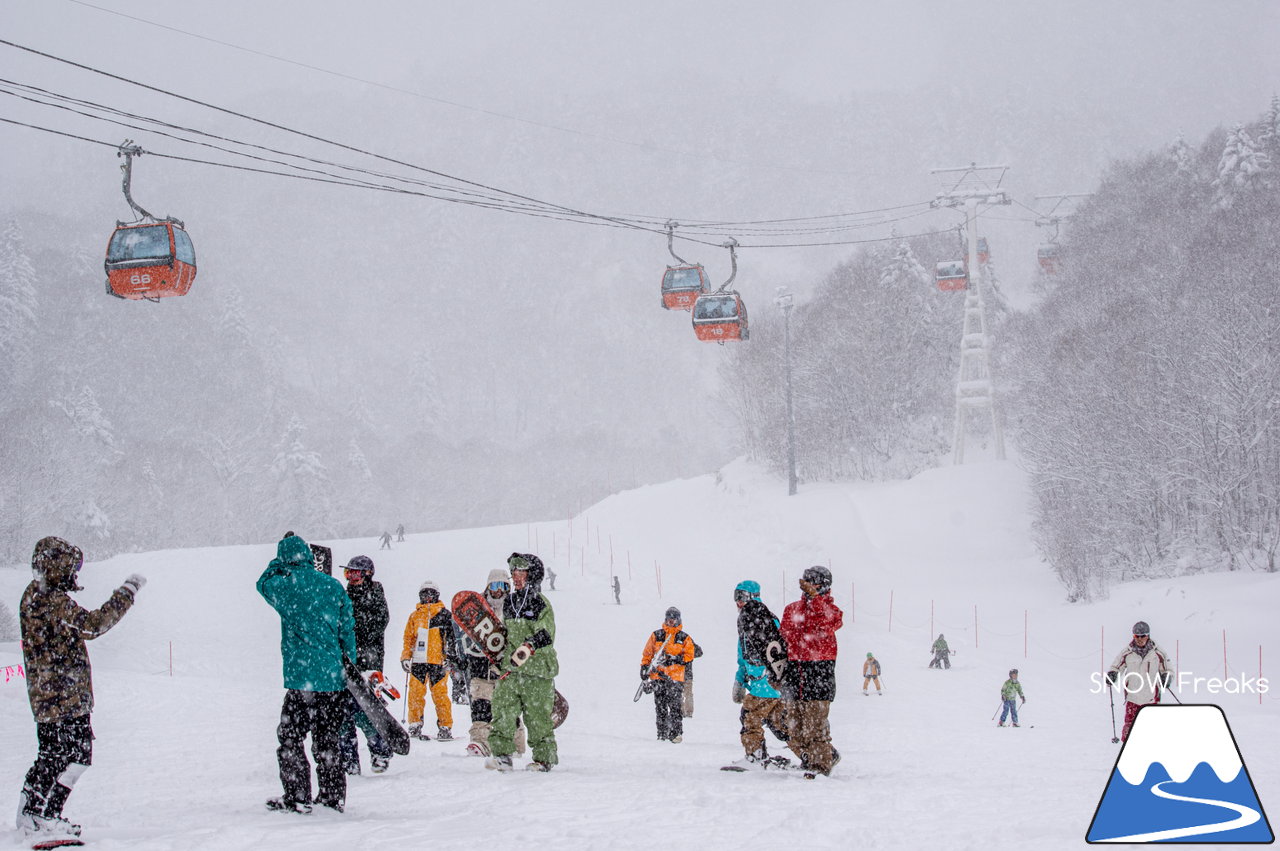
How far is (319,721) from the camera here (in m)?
6.03

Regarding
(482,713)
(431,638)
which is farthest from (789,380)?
(482,713)

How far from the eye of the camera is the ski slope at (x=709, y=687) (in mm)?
5969

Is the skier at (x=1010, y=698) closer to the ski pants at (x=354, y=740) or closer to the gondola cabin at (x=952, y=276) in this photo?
the ski pants at (x=354, y=740)

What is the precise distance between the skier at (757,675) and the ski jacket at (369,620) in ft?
9.67

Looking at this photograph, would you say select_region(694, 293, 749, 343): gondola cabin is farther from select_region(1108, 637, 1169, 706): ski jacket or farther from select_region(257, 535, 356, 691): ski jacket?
select_region(257, 535, 356, 691): ski jacket

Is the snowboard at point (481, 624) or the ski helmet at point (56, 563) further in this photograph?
the snowboard at point (481, 624)

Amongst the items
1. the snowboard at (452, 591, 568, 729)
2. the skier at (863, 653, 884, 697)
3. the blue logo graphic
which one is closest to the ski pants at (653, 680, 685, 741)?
the snowboard at (452, 591, 568, 729)

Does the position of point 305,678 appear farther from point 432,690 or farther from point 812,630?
point 432,690

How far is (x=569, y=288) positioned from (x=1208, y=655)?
127301mm

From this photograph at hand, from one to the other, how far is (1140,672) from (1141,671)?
0.05ft

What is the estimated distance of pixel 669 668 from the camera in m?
10.6

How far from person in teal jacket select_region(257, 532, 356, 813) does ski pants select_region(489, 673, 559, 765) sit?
5.60 ft

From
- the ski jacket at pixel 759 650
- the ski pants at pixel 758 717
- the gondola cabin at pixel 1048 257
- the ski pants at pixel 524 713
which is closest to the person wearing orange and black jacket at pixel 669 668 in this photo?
the ski pants at pixel 758 717

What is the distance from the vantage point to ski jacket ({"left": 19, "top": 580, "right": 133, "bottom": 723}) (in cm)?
546
